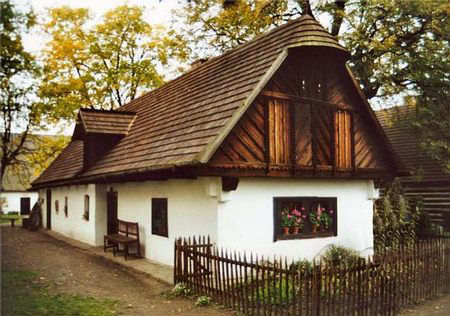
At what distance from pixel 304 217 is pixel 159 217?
427 cm

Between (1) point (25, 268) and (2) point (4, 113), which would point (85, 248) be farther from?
(2) point (4, 113)

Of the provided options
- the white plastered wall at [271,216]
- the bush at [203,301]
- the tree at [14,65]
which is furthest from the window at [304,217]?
the tree at [14,65]

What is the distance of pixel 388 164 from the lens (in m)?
14.6

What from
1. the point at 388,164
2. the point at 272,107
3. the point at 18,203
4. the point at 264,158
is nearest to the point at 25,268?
the point at 264,158

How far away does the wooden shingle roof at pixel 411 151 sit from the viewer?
19.7m

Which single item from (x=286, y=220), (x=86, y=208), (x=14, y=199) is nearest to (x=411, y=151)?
(x=286, y=220)

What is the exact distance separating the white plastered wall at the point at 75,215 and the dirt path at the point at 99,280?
1922 mm

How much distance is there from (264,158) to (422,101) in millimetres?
9917

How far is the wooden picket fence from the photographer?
296 inches

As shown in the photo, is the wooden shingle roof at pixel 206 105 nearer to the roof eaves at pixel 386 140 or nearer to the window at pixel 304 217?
the roof eaves at pixel 386 140

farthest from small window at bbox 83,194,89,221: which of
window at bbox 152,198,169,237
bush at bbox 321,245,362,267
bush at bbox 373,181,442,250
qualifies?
bush at bbox 373,181,442,250

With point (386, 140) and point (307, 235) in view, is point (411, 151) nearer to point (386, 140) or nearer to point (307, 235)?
point (386, 140)

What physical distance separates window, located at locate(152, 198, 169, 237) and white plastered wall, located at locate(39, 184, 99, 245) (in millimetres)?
5028

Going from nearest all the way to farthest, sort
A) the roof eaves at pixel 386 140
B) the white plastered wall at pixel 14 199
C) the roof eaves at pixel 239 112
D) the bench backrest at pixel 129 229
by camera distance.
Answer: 1. the roof eaves at pixel 239 112
2. the roof eaves at pixel 386 140
3. the bench backrest at pixel 129 229
4. the white plastered wall at pixel 14 199
